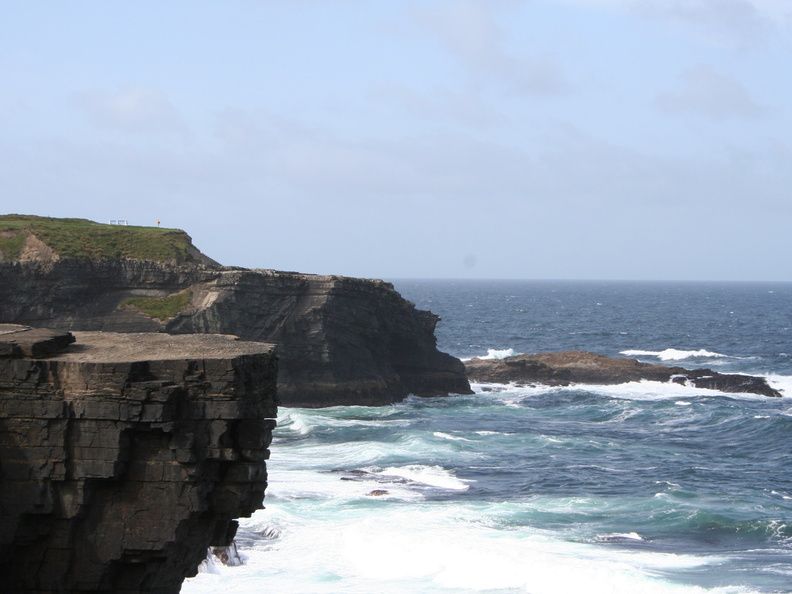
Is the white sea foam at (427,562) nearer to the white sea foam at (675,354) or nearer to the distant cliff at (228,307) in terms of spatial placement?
the distant cliff at (228,307)

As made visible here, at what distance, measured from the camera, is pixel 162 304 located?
5338 cm

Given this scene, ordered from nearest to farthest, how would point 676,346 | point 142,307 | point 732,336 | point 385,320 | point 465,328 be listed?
1. point 142,307
2. point 385,320
3. point 676,346
4. point 732,336
5. point 465,328

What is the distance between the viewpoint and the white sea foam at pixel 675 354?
90.5 meters

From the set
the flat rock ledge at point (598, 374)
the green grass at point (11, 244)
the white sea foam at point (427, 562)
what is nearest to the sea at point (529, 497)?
the white sea foam at point (427, 562)

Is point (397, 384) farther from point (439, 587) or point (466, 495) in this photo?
point (439, 587)

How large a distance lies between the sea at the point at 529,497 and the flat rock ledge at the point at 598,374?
5.80 feet

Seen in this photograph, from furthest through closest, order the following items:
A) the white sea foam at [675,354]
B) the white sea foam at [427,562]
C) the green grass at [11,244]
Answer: the white sea foam at [675,354] < the green grass at [11,244] < the white sea foam at [427,562]

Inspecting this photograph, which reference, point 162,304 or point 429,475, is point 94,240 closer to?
point 162,304

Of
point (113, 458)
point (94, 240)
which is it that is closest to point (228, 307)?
point (94, 240)

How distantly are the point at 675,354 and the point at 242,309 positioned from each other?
54008 mm

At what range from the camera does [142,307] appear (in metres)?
53.2

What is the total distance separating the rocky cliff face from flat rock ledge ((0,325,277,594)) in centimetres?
3839

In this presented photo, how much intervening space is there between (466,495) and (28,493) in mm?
23317

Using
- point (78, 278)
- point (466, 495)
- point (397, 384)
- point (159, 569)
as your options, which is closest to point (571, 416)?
point (397, 384)
